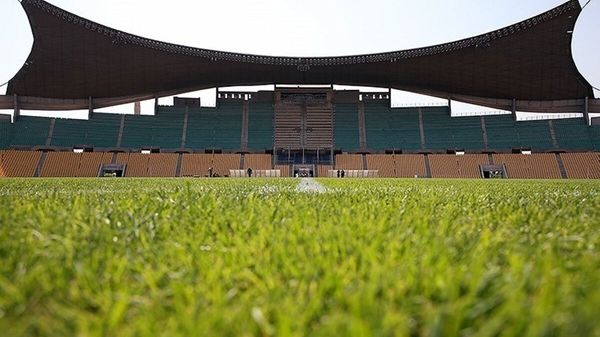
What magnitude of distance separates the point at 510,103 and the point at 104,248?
5345 cm

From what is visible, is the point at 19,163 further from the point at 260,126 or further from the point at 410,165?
the point at 410,165

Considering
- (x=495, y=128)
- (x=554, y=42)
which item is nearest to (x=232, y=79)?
(x=495, y=128)

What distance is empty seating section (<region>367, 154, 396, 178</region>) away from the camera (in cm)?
4194

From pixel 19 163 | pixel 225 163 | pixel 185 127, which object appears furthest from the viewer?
pixel 185 127

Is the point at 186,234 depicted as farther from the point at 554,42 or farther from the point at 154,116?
the point at 154,116

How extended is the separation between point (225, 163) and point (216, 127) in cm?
710

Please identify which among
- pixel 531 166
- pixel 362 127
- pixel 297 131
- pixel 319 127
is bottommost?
pixel 531 166

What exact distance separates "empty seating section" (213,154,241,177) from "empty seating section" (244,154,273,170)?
0.97 metres

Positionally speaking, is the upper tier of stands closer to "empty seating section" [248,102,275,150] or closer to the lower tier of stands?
"empty seating section" [248,102,275,150]

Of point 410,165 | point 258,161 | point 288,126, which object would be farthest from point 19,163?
point 410,165

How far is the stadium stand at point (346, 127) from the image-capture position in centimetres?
4646

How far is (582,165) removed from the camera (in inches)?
1547

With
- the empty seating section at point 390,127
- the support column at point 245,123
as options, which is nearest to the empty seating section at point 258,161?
the support column at point 245,123

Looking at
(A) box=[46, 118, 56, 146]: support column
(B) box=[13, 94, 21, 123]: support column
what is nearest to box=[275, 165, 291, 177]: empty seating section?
(A) box=[46, 118, 56, 146]: support column
